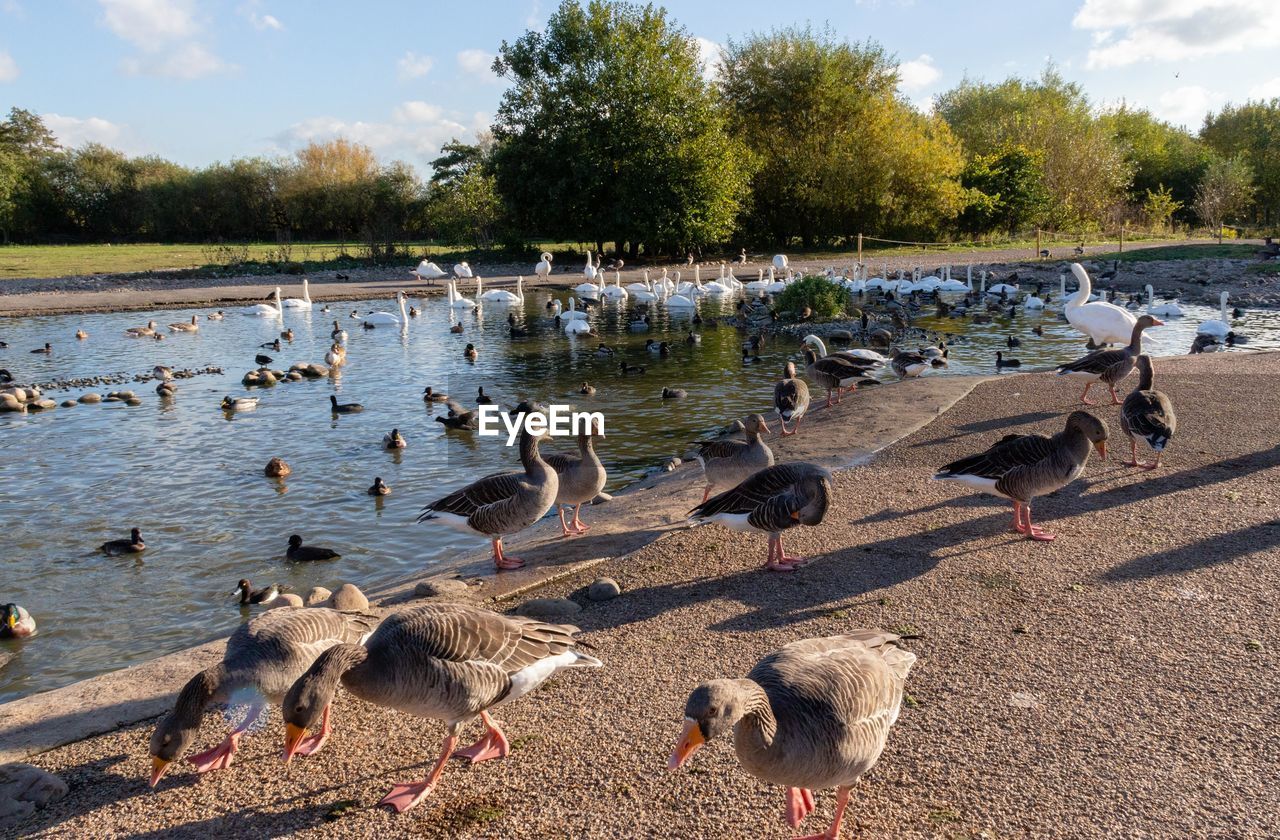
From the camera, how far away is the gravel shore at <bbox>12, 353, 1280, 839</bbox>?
4.79 metres

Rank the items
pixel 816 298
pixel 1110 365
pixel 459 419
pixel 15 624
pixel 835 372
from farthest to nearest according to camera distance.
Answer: pixel 816 298, pixel 459 419, pixel 835 372, pixel 1110 365, pixel 15 624

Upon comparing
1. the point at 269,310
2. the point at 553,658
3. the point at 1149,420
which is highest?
the point at 269,310

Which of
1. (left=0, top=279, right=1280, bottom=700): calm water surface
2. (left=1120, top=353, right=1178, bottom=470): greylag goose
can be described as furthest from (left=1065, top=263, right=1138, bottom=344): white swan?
(left=1120, top=353, right=1178, bottom=470): greylag goose

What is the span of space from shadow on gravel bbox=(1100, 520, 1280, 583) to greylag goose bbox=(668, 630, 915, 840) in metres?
4.25

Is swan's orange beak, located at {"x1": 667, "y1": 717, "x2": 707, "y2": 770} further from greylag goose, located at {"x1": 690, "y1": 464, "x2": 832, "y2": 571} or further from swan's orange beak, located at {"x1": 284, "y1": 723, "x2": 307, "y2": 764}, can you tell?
greylag goose, located at {"x1": 690, "y1": 464, "x2": 832, "y2": 571}

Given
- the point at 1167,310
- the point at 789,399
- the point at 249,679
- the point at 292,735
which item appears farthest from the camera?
the point at 1167,310

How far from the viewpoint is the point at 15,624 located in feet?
28.1

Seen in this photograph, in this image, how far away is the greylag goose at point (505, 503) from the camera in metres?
9.04

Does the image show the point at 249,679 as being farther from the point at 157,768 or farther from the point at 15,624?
the point at 15,624

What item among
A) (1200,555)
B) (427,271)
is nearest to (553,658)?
(1200,555)

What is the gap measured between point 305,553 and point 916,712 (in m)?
7.81

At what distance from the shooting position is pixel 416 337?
1208 inches

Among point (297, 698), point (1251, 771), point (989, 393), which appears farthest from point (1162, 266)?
point (297, 698)

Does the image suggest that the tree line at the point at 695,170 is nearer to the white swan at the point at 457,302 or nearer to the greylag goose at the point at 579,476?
the white swan at the point at 457,302
